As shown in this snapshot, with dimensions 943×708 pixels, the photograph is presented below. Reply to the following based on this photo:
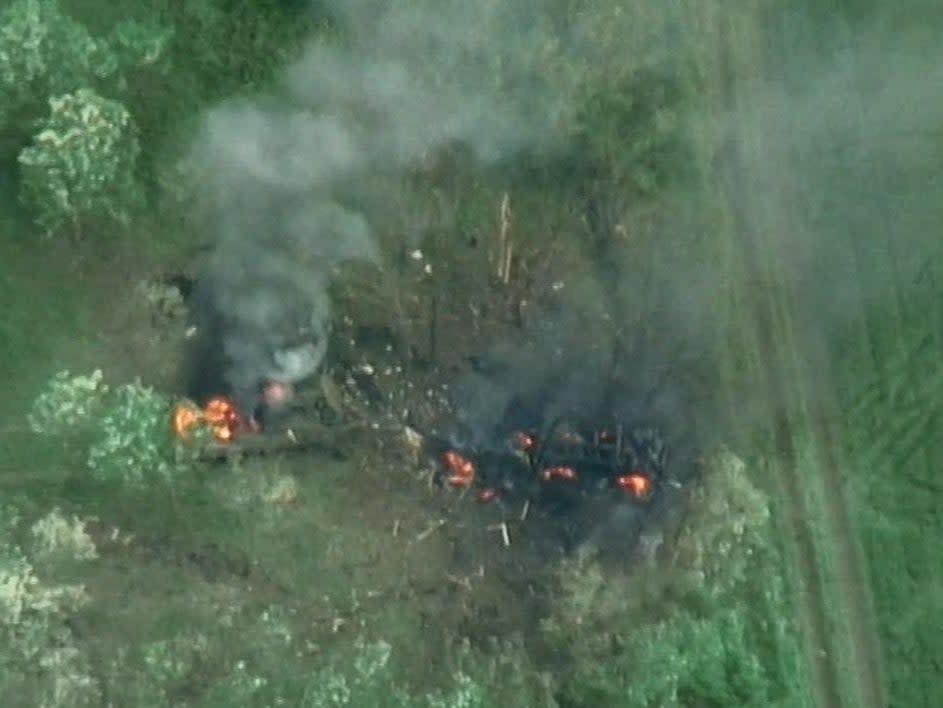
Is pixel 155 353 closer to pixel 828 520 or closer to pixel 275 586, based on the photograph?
pixel 275 586

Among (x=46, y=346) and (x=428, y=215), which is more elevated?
(x=428, y=215)

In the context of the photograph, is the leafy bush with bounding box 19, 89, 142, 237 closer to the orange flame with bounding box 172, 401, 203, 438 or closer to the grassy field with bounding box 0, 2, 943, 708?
the grassy field with bounding box 0, 2, 943, 708

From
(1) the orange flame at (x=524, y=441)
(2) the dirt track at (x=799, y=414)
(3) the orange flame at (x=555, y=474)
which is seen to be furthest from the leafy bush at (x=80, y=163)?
(2) the dirt track at (x=799, y=414)

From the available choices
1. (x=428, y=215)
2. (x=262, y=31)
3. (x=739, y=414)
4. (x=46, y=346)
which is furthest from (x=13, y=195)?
(x=739, y=414)

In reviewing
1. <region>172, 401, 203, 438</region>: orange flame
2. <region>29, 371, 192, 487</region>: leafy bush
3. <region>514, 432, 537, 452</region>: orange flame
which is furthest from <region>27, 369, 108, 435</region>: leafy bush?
<region>514, 432, 537, 452</region>: orange flame

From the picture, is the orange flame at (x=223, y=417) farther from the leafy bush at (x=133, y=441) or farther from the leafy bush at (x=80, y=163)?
the leafy bush at (x=80, y=163)

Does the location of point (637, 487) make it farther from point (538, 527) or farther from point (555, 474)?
point (538, 527)
